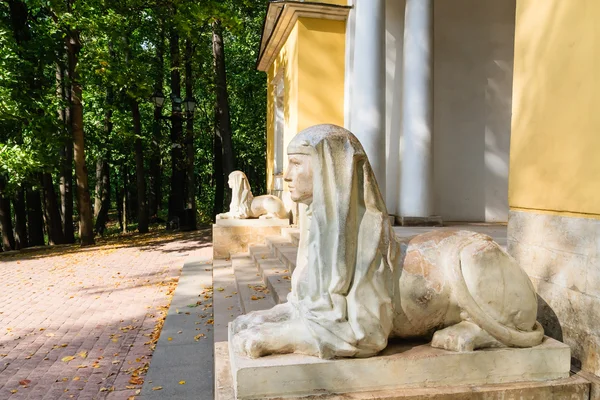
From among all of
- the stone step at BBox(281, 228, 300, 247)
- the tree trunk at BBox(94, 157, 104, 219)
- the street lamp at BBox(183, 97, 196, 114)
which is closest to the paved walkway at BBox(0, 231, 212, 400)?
the stone step at BBox(281, 228, 300, 247)

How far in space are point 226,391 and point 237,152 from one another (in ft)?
80.2

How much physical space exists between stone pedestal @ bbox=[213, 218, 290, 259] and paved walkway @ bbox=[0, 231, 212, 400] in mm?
1111

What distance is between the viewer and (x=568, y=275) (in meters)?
3.21

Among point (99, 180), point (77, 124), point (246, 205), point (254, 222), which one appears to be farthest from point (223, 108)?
point (254, 222)

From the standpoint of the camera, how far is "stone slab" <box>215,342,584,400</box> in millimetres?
2443

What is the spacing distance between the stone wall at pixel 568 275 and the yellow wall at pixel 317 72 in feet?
24.4

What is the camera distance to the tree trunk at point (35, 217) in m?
15.7

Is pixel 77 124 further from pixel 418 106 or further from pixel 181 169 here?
pixel 418 106

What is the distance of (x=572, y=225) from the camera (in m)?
3.17

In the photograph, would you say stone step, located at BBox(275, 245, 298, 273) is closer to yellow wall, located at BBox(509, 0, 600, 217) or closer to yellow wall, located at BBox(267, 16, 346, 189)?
yellow wall, located at BBox(509, 0, 600, 217)

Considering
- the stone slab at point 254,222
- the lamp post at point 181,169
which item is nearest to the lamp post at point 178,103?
the lamp post at point 181,169

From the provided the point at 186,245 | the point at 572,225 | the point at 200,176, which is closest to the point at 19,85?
the point at 186,245

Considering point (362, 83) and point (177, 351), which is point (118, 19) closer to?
point (362, 83)

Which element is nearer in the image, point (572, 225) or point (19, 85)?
point (572, 225)
